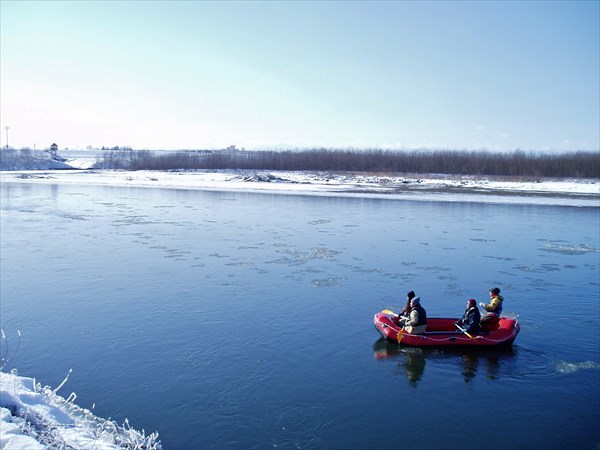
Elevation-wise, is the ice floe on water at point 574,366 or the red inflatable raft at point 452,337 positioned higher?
the red inflatable raft at point 452,337

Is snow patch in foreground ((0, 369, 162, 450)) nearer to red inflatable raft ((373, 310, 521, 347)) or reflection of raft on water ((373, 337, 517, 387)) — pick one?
reflection of raft on water ((373, 337, 517, 387))

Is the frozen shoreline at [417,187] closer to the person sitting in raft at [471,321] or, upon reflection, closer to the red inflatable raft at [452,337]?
the person sitting in raft at [471,321]

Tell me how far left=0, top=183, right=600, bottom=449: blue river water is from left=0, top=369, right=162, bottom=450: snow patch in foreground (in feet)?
3.05

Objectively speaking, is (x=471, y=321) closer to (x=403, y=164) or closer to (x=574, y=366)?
(x=574, y=366)

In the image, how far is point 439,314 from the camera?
1170 cm

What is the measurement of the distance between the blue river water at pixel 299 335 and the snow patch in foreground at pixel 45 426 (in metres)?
0.93

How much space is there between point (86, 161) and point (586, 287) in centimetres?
8774

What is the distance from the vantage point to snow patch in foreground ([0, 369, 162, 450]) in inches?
178

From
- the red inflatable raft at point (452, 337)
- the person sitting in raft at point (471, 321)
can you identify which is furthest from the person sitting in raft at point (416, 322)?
the person sitting in raft at point (471, 321)

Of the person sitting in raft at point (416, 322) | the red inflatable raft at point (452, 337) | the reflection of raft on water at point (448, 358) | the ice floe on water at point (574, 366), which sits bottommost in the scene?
the reflection of raft on water at point (448, 358)

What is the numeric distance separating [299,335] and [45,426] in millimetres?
5692

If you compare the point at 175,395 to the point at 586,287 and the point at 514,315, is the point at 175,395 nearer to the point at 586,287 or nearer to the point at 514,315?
the point at 514,315

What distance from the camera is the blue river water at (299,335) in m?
7.34

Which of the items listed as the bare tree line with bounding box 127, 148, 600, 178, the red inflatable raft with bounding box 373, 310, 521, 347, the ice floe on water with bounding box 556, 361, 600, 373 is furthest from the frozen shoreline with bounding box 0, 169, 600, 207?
the ice floe on water with bounding box 556, 361, 600, 373
